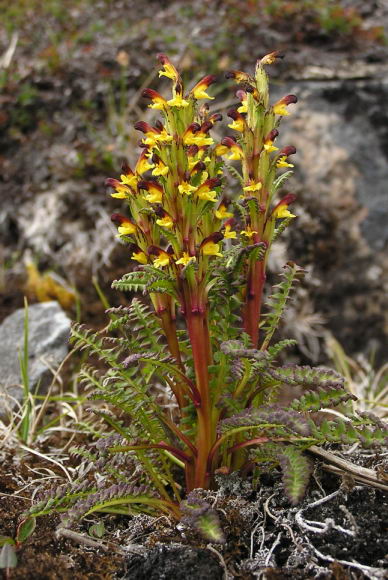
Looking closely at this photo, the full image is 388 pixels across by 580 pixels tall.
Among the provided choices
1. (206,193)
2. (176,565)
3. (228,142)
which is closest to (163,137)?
(206,193)

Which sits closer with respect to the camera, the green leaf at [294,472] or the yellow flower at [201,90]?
the green leaf at [294,472]

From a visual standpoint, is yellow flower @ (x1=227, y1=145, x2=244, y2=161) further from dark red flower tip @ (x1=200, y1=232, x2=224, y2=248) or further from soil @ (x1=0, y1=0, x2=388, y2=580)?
soil @ (x1=0, y1=0, x2=388, y2=580)

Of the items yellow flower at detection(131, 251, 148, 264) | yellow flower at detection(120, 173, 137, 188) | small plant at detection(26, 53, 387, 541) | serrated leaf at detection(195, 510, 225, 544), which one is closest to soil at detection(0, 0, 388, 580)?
small plant at detection(26, 53, 387, 541)

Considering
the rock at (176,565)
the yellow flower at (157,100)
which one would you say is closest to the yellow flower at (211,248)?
the yellow flower at (157,100)

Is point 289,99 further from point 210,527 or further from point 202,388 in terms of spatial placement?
point 210,527

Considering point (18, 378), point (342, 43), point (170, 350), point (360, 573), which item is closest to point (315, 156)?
point (342, 43)

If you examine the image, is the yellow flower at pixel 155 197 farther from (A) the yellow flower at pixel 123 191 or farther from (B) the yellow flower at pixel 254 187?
(B) the yellow flower at pixel 254 187

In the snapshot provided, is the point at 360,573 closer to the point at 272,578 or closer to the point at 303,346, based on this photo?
the point at 272,578
